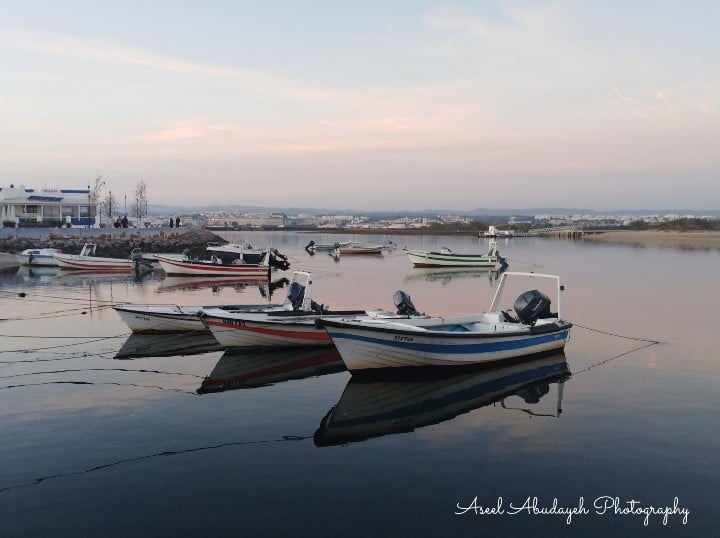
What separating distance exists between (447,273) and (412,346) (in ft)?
147

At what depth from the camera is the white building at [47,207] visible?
8506 centimetres

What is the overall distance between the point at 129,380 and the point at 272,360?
4628 mm

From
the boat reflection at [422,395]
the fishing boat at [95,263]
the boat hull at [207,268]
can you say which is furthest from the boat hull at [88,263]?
the boat reflection at [422,395]

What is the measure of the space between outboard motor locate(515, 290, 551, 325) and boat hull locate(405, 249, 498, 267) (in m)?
45.1

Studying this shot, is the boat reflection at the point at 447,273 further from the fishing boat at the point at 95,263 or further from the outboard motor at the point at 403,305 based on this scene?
the outboard motor at the point at 403,305

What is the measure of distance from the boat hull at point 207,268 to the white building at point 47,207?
123 ft

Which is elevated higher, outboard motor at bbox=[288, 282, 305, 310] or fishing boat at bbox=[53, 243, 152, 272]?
outboard motor at bbox=[288, 282, 305, 310]

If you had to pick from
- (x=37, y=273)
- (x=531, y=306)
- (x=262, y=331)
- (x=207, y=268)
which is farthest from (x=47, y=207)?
(x=531, y=306)

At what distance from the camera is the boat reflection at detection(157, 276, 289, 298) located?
4588cm

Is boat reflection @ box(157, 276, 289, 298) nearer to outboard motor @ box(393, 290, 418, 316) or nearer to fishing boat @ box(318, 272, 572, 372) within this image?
outboard motor @ box(393, 290, 418, 316)

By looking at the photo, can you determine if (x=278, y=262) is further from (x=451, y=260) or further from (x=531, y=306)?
(x=531, y=306)

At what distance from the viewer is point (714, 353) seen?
2311 centimetres

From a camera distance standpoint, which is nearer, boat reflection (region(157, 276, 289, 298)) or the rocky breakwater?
boat reflection (region(157, 276, 289, 298))

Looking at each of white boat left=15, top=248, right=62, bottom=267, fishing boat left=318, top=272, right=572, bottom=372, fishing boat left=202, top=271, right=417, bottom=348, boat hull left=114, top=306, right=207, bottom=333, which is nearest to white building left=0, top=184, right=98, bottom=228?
white boat left=15, top=248, right=62, bottom=267
